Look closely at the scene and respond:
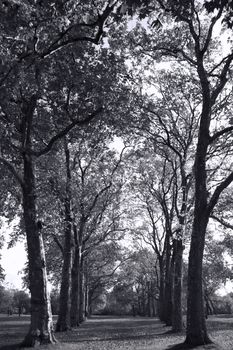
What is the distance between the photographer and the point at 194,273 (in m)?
16.4

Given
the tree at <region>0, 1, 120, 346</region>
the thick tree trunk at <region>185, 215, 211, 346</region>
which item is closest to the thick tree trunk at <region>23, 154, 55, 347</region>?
the tree at <region>0, 1, 120, 346</region>

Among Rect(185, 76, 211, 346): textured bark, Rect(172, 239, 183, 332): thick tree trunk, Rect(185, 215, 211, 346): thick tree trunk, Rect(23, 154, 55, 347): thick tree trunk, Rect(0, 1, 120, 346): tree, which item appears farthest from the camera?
Rect(172, 239, 183, 332): thick tree trunk

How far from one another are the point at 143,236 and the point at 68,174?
920 inches

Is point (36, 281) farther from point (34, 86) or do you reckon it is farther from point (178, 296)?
point (178, 296)

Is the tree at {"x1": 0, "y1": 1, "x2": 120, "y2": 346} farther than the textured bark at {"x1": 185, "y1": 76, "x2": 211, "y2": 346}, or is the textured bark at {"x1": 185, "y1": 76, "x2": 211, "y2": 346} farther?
the textured bark at {"x1": 185, "y1": 76, "x2": 211, "y2": 346}

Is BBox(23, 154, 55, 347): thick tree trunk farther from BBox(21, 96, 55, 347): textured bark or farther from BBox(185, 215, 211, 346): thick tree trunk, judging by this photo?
BBox(185, 215, 211, 346): thick tree trunk

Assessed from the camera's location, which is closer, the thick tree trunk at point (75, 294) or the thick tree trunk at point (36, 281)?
the thick tree trunk at point (36, 281)

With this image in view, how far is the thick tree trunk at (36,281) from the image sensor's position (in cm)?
1630

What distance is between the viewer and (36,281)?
17.0 meters

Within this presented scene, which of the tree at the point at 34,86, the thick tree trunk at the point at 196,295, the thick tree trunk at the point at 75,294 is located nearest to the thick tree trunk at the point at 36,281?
the tree at the point at 34,86

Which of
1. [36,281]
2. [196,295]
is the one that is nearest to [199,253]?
[196,295]

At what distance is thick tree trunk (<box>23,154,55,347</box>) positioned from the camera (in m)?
16.3

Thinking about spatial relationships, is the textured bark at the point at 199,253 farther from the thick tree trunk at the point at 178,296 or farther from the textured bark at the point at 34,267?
the thick tree trunk at the point at 178,296

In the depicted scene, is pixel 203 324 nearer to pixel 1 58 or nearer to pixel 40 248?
pixel 40 248
